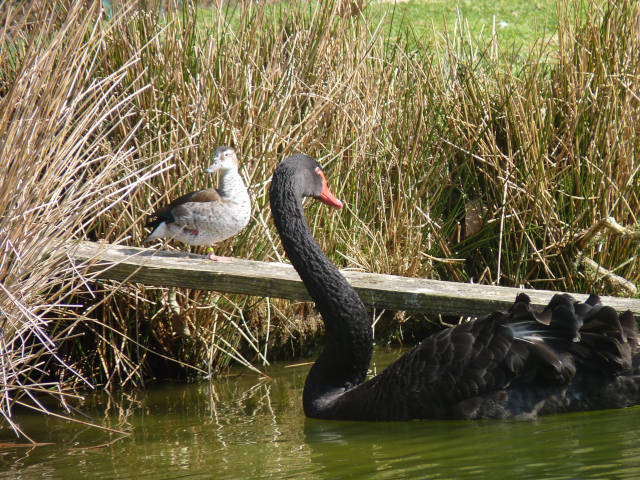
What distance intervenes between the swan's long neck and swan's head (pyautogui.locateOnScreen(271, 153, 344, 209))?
0.03 meters

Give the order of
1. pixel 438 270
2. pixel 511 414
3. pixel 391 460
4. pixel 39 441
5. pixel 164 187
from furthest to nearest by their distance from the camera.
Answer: pixel 438 270
pixel 164 187
pixel 39 441
pixel 511 414
pixel 391 460

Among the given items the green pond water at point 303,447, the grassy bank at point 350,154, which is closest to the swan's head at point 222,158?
the grassy bank at point 350,154

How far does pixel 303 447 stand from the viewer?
387cm

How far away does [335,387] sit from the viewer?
441 centimetres

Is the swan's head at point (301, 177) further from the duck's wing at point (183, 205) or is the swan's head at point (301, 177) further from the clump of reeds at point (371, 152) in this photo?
the clump of reeds at point (371, 152)

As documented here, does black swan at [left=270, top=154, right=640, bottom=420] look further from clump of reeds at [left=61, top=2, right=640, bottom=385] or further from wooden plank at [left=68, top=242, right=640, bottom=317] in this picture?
clump of reeds at [left=61, top=2, right=640, bottom=385]

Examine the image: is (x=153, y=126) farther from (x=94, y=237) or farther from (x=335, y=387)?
(x=335, y=387)

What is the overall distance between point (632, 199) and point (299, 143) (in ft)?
7.09

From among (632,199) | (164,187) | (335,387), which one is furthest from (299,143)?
(632,199)

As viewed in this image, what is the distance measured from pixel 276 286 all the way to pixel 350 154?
192cm

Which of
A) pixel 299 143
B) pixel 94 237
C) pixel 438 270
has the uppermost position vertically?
pixel 299 143

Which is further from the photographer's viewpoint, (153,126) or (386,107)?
(386,107)

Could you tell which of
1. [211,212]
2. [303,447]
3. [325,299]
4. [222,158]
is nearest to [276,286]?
[325,299]

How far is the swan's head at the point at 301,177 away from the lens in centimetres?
429
